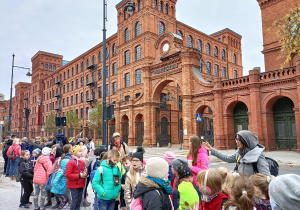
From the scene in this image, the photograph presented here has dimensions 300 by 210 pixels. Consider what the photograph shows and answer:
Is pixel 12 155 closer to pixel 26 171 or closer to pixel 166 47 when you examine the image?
pixel 26 171

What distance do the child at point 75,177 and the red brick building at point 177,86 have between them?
15.7 m

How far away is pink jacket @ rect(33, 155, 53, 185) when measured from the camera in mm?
5594

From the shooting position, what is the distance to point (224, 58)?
44812 millimetres

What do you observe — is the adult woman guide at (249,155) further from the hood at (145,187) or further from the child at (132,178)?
the child at (132,178)

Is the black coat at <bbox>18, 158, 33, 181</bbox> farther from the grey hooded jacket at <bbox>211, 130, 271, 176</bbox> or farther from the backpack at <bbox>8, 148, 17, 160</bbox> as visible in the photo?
the grey hooded jacket at <bbox>211, 130, 271, 176</bbox>

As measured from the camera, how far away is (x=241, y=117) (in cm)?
1905

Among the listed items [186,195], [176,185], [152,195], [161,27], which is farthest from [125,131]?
[152,195]

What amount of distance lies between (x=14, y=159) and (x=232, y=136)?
16303 millimetres

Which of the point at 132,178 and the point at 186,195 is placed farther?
the point at 132,178

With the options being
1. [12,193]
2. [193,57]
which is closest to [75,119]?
[193,57]

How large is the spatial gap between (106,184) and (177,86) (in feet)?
96.2

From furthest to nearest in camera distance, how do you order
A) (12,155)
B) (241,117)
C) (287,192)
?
(241,117)
(12,155)
(287,192)

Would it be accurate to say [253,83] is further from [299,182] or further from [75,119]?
[75,119]

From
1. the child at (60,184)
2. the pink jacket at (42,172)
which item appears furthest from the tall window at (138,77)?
the child at (60,184)
